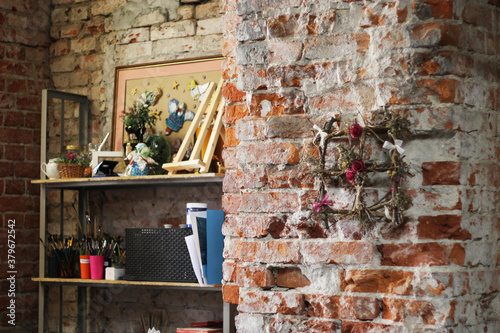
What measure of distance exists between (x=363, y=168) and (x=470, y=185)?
280mm

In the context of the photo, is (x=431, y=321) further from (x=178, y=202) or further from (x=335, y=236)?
(x=178, y=202)

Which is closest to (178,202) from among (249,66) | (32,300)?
(32,300)

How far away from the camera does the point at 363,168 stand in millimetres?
1602

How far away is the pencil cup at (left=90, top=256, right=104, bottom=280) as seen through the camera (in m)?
3.28

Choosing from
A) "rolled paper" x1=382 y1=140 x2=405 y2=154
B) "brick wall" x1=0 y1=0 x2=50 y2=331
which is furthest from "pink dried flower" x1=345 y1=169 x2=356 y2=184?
"brick wall" x1=0 y1=0 x2=50 y2=331

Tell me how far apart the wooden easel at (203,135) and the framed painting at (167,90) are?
16 cm

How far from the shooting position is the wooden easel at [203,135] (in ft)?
9.92

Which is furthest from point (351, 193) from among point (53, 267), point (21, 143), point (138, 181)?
point (21, 143)

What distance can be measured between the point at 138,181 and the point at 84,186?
1.37ft

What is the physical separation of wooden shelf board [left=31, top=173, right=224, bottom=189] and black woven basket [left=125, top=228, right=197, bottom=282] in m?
0.24

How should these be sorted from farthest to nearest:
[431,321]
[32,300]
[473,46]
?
1. [32,300]
2. [473,46]
3. [431,321]

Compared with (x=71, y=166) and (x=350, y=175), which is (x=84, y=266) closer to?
(x=71, y=166)

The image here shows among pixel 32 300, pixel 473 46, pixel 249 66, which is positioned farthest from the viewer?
pixel 32 300

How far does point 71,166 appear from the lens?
3428 millimetres
